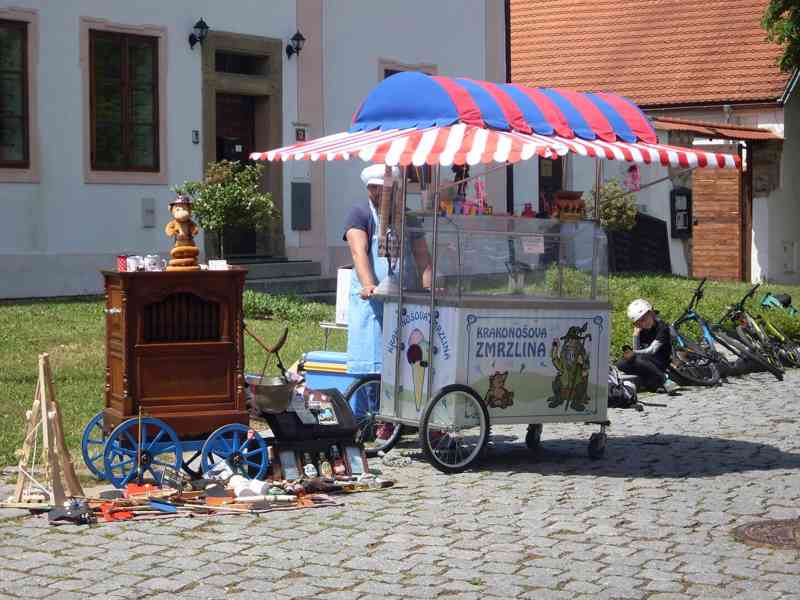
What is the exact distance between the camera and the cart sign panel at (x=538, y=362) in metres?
9.09

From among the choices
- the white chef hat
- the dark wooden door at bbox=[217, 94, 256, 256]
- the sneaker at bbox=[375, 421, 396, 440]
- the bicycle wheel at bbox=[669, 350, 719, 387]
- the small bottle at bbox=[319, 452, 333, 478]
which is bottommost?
the small bottle at bbox=[319, 452, 333, 478]

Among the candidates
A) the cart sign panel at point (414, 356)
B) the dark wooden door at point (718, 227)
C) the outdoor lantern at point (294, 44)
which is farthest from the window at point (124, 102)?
the dark wooden door at point (718, 227)

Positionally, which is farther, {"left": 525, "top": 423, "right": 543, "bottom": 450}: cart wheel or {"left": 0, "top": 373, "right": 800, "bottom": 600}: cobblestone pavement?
{"left": 525, "top": 423, "right": 543, "bottom": 450}: cart wheel

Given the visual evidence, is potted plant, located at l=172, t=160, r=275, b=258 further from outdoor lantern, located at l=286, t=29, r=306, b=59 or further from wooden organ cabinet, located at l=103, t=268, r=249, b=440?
wooden organ cabinet, located at l=103, t=268, r=249, b=440

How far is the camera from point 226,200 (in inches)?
745

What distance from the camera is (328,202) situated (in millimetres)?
22188

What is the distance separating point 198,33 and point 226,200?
2566 millimetres

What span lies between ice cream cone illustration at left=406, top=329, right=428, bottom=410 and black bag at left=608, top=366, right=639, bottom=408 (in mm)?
3268

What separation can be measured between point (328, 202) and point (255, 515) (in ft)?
48.9

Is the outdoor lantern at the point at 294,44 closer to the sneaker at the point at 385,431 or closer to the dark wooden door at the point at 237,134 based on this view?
the dark wooden door at the point at 237,134

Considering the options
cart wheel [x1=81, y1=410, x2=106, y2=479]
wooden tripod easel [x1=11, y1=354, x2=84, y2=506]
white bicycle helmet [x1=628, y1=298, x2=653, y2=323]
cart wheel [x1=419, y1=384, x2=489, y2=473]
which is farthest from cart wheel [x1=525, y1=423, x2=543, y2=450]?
wooden tripod easel [x1=11, y1=354, x2=84, y2=506]

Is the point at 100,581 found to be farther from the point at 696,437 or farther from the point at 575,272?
the point at 696,437

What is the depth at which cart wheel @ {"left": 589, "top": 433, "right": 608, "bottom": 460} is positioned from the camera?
30.9 ft

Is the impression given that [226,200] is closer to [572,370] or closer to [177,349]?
[572,370]
